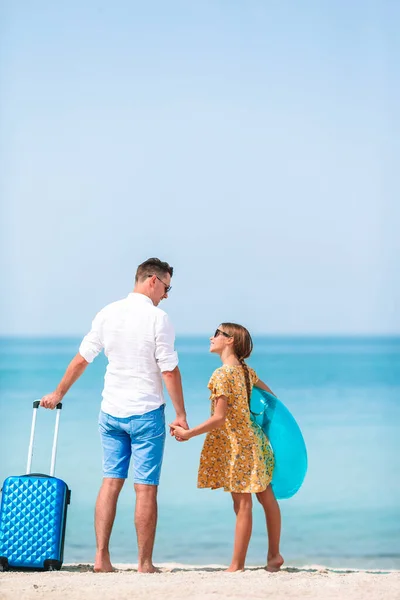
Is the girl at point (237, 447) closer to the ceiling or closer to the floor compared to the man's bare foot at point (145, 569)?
closer to the ceiling

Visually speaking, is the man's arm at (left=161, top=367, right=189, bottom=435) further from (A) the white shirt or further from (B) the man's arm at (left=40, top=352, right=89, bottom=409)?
(B) the man's arm at (left=40, top=352, right=89, bottom=409)

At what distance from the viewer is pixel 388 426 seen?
14656 mm

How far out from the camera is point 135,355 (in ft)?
11.4

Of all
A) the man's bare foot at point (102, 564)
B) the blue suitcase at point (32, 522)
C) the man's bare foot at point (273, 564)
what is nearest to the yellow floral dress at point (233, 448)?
the man's bare foot at point (273, 564)

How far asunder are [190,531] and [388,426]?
9.62 metres

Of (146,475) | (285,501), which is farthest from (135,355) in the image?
(285,501)

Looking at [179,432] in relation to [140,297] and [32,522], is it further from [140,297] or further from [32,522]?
[32,522]

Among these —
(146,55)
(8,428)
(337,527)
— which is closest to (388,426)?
(8,428)

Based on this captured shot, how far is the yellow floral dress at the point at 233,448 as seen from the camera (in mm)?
3426

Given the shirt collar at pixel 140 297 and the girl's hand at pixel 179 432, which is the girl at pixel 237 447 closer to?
the girl's hand at pixel 179 432

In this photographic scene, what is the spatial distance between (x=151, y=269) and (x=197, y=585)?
1.25 meters

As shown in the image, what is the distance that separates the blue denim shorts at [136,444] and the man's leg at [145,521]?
0.04 m

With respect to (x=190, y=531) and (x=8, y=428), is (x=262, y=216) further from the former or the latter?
(x=190, y=531)

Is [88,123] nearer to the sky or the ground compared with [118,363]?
nearer to the sky
